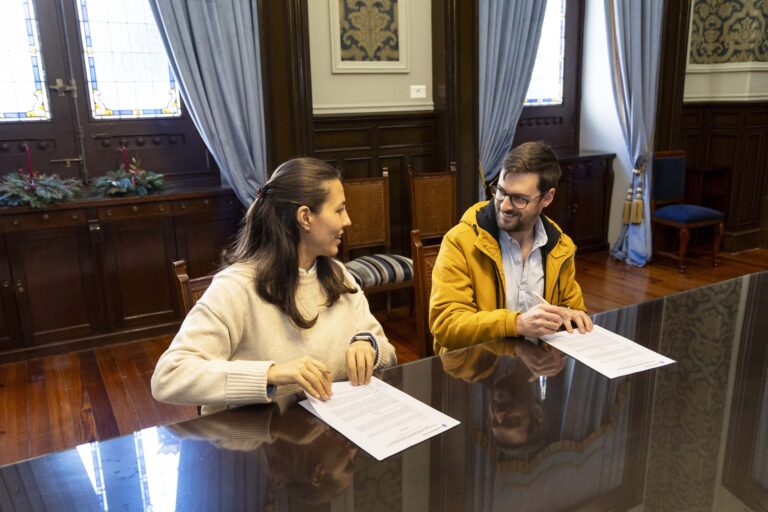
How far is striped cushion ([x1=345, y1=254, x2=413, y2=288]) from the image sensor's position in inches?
141

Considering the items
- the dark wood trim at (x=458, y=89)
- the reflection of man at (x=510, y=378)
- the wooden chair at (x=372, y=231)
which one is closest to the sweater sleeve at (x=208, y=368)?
the reflection of man at (x=510, y=378)

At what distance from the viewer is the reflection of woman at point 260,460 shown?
97 cm

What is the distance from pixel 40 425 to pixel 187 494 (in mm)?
2183

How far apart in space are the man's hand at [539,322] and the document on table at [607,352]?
0.13 feet

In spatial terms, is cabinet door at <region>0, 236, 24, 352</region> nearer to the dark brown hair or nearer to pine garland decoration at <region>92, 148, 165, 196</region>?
pine garland decoration at <region>92, 148, 165, 196</region>

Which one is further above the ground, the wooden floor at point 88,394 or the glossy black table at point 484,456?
the glossy black table at point 484,456

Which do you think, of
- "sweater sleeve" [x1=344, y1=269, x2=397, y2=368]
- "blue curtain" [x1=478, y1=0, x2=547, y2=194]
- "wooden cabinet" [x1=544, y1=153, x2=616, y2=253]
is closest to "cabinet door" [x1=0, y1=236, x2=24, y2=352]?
"sweater sleeve" [x1=344, y1=269, x2=397, y2=368]

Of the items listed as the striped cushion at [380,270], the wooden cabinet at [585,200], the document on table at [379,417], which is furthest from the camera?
the wooden cabinet at [585,200]

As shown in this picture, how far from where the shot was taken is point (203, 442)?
3.71ft

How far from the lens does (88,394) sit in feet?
9.98

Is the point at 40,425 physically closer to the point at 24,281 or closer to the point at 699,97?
→ the point at 24,281

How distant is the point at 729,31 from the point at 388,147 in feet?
10.3

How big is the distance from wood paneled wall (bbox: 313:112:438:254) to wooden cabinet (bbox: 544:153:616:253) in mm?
1300

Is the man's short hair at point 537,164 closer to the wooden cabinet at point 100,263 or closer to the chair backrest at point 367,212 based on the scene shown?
the chair backrest at point 367,212
